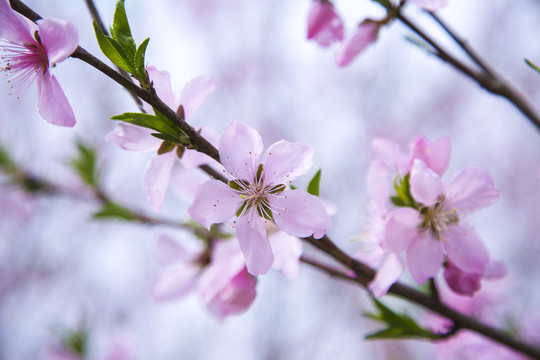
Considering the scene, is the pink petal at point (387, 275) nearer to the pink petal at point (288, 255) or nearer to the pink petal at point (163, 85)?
the pink petal at point (288, 255)

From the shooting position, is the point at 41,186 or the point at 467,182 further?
the point at 41,186

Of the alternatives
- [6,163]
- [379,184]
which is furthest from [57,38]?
[6,163]

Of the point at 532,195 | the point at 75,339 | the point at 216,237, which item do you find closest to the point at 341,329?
the point at 532,195

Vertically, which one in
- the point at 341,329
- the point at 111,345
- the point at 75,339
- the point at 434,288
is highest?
the point at 434,288

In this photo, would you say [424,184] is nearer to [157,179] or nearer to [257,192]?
[257,192]

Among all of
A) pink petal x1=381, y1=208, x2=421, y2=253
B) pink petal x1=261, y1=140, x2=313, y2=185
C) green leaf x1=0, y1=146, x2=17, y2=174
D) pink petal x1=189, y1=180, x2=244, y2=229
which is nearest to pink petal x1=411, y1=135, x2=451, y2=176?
pink petal x1=381, y1=208, x2=421, y2=253

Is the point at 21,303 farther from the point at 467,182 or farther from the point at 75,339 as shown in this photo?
the point at 467,182

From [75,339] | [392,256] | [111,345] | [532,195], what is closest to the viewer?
[392,256]
